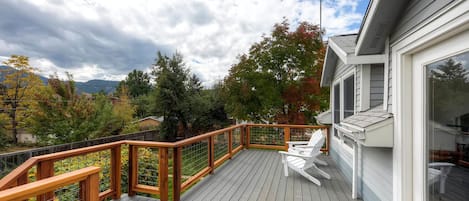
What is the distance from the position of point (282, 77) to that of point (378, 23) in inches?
256

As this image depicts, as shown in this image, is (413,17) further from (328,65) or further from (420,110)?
(328,65)

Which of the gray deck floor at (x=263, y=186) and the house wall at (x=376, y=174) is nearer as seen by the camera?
the house wall at (x=376, y=174)

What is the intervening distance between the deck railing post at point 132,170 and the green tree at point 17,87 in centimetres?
1390

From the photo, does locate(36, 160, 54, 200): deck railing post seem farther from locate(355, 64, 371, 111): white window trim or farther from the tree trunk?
the tree trunk

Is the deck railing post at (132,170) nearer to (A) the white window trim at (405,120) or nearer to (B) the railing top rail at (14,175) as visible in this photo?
(B) the railing top rail at (14,175)

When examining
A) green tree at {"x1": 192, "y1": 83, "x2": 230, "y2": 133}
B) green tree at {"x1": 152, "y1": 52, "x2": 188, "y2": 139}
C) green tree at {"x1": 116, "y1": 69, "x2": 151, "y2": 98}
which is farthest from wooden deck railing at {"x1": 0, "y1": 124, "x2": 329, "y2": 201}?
green tree at {"x1": 116, "y1": 69, "x2": 151, "y2": 98}

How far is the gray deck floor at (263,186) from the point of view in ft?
10.9

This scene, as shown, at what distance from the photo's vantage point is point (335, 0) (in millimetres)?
8234

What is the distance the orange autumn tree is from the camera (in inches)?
325

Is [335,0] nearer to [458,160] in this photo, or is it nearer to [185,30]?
[185,30]

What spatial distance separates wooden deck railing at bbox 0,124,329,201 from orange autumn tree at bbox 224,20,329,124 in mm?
1800

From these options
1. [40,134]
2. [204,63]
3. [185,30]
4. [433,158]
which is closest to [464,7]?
[433,158]

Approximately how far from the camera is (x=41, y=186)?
1.21 meters

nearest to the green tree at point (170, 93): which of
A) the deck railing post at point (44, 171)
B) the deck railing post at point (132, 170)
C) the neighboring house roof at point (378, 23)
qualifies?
the deck railing post at point (132, 170)
